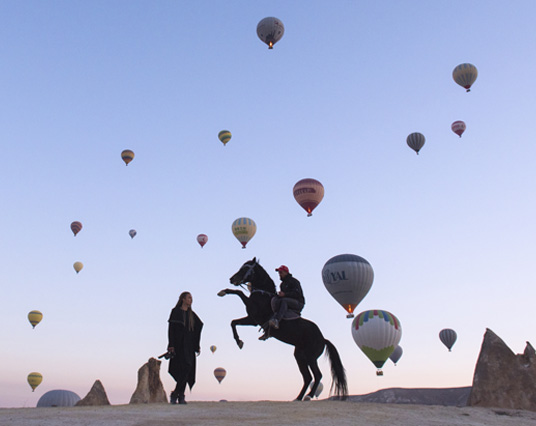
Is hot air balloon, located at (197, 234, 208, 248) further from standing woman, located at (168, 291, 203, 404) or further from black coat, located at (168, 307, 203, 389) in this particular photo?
black coat, located at (168, 307, 203, 389)

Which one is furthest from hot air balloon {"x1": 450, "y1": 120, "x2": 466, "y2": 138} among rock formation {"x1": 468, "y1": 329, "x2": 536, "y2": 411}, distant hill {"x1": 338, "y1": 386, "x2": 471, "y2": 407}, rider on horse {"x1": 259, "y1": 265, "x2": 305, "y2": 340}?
rider on horse {"x1": 259, "y1": 265, "x2": 305, "y2": 340}

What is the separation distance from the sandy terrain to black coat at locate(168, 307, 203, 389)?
145 cm

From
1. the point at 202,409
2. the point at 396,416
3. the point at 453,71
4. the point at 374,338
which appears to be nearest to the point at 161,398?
the point at 374,338

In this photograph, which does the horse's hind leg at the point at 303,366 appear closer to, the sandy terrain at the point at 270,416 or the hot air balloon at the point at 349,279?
the sandy terrain at the point at 270,416

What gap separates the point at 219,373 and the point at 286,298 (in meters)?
57.1

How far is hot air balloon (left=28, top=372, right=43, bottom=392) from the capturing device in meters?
66.0

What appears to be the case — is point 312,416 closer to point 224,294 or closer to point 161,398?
point 224,294

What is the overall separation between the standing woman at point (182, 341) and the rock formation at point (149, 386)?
14.5 m

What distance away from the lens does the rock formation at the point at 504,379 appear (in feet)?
44.9

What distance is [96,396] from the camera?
84.6 feet

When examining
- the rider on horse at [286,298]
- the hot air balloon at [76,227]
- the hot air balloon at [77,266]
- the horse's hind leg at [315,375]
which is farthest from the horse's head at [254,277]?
the hot air balloon at [77,266]

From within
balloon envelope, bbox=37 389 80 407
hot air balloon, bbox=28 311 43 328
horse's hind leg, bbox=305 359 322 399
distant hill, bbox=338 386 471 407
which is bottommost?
balloon envelope, bbox=37 389 80 407

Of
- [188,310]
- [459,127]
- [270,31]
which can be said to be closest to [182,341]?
[188,310]

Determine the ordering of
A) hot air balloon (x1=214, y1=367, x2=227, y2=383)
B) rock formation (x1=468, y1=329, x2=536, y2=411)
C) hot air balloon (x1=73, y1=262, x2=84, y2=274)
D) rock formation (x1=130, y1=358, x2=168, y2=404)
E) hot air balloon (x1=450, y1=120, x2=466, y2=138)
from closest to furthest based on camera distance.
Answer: rock formation (x1=468, y1=329, x2=536, y2=411) → rock formation (x1=130, y1=358, x2=168, y2=404) → hot air balloon (x1=450, y1=120, x2=466, y2=138) → hot air balloon (x1=214, y1=367, x2=227, y2=383) → hot air balloon (x1=73, y1=262, x2=84, y2=274)
